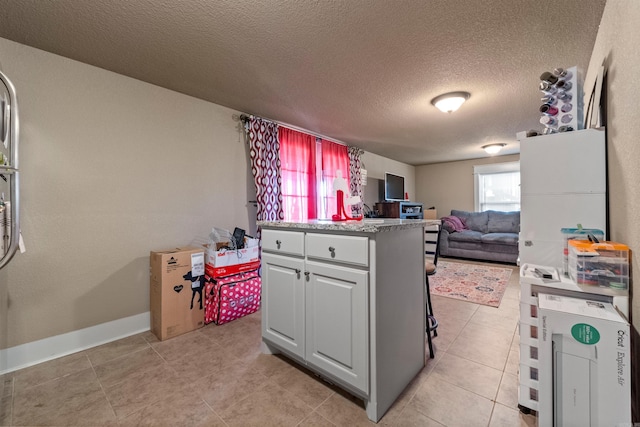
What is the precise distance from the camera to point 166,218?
240cm

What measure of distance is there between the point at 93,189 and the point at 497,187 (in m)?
7.13

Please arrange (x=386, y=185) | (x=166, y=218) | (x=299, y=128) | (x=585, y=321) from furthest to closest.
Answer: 1. (x=386, y=185)
2. (x=299, y=128)
3. (x=166, y=218)
4. (x=585, y=321)

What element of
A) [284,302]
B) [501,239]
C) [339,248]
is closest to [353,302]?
[339,248]

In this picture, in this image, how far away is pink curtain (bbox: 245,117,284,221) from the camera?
9.82ft

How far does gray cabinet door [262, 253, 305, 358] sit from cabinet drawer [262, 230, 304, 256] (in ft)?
0.15

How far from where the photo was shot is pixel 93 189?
203 cm

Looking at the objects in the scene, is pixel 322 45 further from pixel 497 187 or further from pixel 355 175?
pixel 497 187

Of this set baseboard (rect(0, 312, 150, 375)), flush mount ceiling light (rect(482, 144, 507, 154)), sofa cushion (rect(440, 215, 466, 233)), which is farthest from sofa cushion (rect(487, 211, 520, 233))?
baseboard (rect(0, 312, 150, 375))

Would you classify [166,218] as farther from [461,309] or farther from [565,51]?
[565,51]

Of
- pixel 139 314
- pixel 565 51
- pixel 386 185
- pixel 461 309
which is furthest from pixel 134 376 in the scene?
pixel 386 185

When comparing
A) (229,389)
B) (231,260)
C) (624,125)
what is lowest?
(229,389)

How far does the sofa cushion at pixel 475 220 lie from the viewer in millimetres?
5490

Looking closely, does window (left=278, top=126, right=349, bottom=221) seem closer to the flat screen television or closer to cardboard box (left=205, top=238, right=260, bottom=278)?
cardboard box (left=205, top=238, right=260, bottom=278)

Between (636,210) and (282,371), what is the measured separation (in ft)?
6.09
